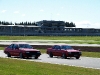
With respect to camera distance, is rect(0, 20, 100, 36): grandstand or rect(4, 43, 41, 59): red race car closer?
rect(4, 43, 41, 59): red race car

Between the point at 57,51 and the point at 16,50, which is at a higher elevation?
the point at 16,50

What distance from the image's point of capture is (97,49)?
45812 mm

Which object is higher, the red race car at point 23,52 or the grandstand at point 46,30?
the red race car at point 23,52

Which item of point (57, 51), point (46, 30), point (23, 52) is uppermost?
point (23, 52)

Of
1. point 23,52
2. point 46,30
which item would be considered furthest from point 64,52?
point 46,30

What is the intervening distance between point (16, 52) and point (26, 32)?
139257mm

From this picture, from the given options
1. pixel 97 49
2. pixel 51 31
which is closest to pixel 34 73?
pixel 97 49

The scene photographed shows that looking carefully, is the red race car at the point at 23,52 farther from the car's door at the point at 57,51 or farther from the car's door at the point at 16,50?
the car's door at the point at 57,51

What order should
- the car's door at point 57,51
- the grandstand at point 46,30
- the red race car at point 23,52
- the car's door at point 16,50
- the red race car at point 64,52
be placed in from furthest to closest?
the grandstand at point 46,30 → the car's door at point 57,51 → the car's door at point 16,50 → the red race car at point 64,52 → the red race car at point 23,52

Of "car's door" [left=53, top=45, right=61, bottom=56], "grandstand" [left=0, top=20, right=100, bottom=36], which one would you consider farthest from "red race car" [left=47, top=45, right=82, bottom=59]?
"grandstand" [left=0, top=20, right=100, bottom=36]

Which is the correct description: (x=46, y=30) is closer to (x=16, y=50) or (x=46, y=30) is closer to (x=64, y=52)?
(x=16, y=50)

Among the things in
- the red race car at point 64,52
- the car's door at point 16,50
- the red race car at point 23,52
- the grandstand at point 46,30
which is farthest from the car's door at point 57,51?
the grandstand at point 46,30

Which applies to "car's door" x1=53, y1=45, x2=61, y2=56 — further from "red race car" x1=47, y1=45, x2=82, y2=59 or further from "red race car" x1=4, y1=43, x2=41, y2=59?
"red race car" x1=4, y1=43, x2=41, y2=59

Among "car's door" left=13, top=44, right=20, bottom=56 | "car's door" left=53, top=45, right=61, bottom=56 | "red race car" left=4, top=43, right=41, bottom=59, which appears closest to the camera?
"red race car" left=4, top=43, right=41, bottom=59
